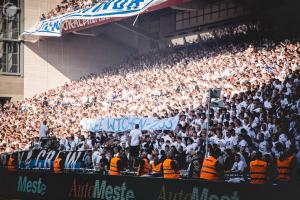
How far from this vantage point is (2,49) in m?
39.1

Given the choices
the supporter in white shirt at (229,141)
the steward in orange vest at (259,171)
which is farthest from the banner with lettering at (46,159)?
the steward in orange vest at (259,171)

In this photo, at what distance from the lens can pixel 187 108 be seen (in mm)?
21688

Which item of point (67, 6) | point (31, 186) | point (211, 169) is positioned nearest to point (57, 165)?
point (31, 186)

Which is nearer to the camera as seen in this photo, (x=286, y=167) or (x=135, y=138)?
(x=286, y=167)

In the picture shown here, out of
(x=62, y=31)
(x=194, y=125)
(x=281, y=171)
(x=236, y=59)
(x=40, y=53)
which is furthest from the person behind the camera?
(x=40, y=53)

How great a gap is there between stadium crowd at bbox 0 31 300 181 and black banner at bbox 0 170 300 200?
1.66 m

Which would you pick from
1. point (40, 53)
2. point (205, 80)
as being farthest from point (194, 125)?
point (40, 53)

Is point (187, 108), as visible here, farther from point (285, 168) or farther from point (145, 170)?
point (285, 168)

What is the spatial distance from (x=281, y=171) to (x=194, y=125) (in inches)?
307

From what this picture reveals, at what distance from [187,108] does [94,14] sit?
12035 mm

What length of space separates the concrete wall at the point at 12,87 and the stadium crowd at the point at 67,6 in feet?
17.2

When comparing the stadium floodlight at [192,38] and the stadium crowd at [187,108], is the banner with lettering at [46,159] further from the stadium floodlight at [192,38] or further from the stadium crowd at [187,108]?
the stadium floodlight at [192,38]

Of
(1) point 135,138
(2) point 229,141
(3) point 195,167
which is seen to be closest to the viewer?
(3) point 195,167

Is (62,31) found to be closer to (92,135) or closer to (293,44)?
(92,135)
